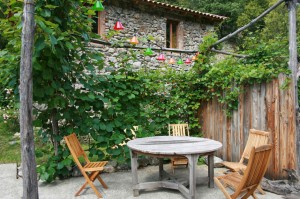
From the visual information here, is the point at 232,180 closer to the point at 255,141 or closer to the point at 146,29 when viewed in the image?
the point at 255,141

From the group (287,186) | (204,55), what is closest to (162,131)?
(204,55)

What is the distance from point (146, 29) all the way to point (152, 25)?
0.34 m

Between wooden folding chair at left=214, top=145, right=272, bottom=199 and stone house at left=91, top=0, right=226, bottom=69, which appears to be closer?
wooden folding chair at left=214, top=145, right=272, bottom=199

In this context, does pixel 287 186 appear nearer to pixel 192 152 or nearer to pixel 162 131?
pixel 192 152

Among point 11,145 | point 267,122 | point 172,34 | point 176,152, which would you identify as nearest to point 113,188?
point 176,152

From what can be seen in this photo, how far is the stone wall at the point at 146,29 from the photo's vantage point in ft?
A: 28.9

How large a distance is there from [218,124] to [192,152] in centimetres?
222

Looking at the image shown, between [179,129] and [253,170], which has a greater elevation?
[179,129]

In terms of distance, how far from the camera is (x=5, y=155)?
575cm

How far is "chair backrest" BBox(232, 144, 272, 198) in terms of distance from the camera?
266 centimetres

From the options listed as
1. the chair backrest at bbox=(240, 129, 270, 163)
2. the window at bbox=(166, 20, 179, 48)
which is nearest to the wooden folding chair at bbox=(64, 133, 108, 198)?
the chair backrest at bbox=(240, 129, 270, 163)

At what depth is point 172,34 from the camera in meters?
10.9

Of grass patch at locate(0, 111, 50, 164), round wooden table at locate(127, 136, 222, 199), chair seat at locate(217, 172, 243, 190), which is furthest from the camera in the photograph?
grass patch at locate(0, 111, 50, 164)

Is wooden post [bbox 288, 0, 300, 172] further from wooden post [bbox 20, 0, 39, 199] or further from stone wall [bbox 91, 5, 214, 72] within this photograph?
stone wall [bbox 91, 5, 214, 72]
